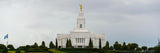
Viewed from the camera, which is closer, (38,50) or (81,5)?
(38,50)

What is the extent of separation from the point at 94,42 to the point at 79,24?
6.80 meters

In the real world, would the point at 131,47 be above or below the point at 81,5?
below

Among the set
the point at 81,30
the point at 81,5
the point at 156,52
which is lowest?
the point at 156,52

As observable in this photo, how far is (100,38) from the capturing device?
97188 millimetres

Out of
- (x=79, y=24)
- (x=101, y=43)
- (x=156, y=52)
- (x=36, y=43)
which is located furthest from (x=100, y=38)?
(x=156, y=52)

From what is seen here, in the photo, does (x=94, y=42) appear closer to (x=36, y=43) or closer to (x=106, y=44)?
(x=106, y=44)

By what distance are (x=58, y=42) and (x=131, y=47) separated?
21.9 metres

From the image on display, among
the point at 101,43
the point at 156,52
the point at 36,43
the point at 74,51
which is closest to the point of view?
the point at 156,52

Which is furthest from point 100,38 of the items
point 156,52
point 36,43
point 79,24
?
point 156,52

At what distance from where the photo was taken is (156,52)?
48219mm

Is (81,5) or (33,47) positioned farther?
(81,5)

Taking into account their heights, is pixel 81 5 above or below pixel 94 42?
above

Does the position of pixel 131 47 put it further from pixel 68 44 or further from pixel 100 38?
pixel 68 44

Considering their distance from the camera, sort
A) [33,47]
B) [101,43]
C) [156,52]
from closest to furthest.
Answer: [156,52], [33,47], [101,43]
